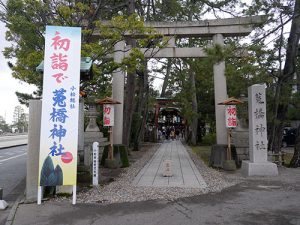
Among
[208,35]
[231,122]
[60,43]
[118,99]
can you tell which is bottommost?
[231,122]

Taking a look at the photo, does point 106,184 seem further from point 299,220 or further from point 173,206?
point 299,220

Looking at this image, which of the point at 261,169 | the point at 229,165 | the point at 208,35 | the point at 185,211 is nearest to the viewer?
the point at 185,211

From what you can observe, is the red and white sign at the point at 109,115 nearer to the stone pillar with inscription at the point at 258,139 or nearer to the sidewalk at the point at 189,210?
the sidewalk at the point at 189,210

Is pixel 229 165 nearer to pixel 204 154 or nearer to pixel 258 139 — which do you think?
pixel 258 139

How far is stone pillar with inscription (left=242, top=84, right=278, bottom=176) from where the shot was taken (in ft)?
38.0

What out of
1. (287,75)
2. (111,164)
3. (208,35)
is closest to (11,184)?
(111,164)

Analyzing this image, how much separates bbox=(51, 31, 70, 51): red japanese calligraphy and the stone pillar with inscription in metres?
7.13

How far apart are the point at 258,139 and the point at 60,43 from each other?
24.8ft

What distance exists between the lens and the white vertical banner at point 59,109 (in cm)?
728

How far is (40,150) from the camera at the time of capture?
724cm

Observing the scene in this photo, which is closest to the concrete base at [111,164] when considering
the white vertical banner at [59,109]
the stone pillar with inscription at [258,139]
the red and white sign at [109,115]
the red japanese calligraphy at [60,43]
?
the red and white sign at [109,115]

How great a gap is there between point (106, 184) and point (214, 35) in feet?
26.4

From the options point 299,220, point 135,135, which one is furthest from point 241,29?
point 135,135

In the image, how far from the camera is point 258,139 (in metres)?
11.9
